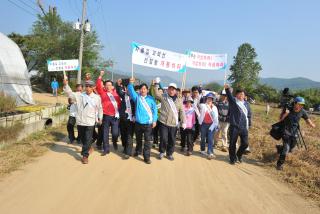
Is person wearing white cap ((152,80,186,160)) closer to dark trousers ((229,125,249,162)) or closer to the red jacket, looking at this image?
the red jacket

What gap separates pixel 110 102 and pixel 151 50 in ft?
12.0

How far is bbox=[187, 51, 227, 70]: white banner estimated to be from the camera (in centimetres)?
1170

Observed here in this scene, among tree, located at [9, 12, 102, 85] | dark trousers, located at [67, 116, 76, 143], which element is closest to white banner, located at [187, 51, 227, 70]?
dark trousers, located at [67, 116, 76, 143]

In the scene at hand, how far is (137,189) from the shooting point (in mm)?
5223

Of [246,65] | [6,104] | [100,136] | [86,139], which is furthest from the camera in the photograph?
[246,65]

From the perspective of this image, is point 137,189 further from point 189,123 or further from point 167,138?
point 189,123

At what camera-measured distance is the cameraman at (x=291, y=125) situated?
24.0ft

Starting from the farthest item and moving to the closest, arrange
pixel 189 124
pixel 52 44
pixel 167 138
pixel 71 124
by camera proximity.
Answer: pixel 52 44 → pixel 71 124 → pixel 189 124 → pixel 167 138

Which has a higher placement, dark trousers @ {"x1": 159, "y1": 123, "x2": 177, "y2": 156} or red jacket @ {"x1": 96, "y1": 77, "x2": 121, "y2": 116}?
red jacket @ {"x1": 96, "y1": 77, "x2": 121, "y2": 116}

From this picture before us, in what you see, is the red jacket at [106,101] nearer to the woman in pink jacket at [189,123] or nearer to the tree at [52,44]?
the woman in pink jacket at [189,123]

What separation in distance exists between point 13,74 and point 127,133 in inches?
391

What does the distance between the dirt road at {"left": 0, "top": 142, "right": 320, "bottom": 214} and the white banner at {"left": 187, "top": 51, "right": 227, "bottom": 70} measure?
5397 millimetres

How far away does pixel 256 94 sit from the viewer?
6053 centimetres

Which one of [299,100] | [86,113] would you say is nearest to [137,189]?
[86,113]
